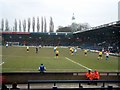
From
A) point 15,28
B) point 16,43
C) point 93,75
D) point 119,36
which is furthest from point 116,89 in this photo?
point 15,28

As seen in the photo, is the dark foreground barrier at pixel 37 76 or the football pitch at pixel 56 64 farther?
the football pitch at pixel 56 64

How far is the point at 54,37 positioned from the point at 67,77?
10356cm

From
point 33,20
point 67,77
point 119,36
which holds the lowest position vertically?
point 67,77

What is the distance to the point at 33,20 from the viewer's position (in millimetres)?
141250

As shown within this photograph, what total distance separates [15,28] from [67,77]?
12274 centimetres

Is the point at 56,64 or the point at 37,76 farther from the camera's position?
the point at 56,64

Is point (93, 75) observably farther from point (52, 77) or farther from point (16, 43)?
point (16, 43)

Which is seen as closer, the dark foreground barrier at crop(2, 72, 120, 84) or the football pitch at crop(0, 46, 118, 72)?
the dark foreground barrier at crop(2, 72, 120, 84)

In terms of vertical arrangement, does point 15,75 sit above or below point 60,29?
below

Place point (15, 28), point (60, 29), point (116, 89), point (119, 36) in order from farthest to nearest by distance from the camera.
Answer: point (60, 29)
point (15, 28)
point (119, 36)
point (116, 89)

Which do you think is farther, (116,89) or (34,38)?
(34,38)

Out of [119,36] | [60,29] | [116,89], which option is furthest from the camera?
[60,29]

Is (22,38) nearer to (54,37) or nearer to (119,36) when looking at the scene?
(54,37)

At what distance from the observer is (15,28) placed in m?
140
